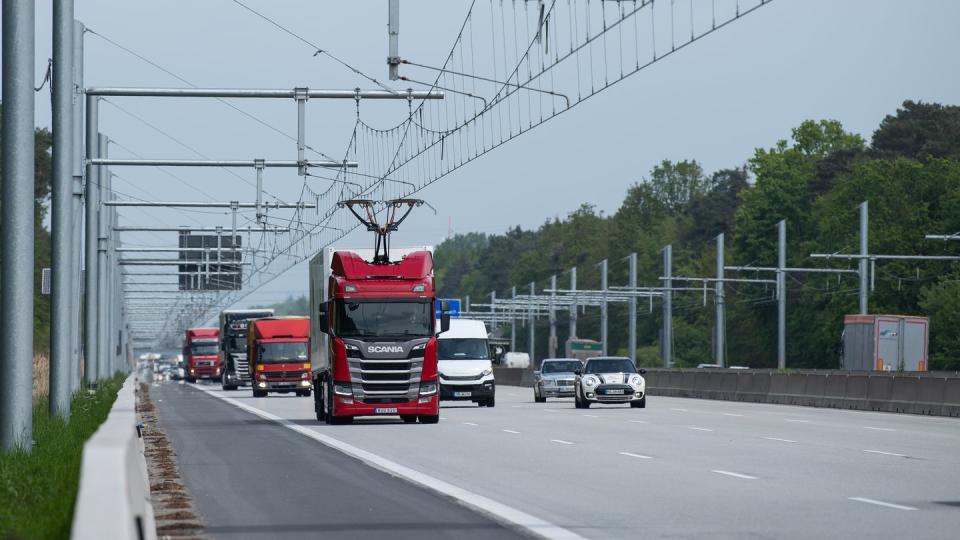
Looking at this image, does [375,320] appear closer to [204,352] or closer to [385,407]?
[385,407]

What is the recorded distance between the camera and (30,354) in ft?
61.7

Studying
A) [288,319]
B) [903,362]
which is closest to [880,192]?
[903,362]

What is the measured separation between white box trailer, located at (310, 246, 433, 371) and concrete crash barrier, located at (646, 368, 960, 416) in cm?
1184

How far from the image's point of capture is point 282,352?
217 ft

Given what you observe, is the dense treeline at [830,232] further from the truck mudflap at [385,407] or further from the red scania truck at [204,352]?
the truck mudflap at [385,407]

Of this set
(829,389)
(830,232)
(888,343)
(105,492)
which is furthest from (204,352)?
(105,492)

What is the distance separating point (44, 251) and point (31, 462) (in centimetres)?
11257

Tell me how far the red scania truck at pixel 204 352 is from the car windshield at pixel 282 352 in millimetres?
41386

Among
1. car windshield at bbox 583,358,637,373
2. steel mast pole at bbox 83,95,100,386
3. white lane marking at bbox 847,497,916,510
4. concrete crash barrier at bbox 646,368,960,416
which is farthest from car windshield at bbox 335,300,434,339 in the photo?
white lane marking at bbox 847,497,916,510

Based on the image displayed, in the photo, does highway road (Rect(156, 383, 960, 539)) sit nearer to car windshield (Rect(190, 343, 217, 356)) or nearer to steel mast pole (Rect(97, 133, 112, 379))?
steel mast pole (Rect(97, 133, 112, 379))

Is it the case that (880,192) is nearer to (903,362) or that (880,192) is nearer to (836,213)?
(836,213)

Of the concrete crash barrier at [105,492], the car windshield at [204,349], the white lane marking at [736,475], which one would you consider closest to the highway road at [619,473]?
the white lane marking at [736,475]

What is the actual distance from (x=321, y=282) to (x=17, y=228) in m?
19.1

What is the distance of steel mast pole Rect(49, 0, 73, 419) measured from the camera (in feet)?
88.1
